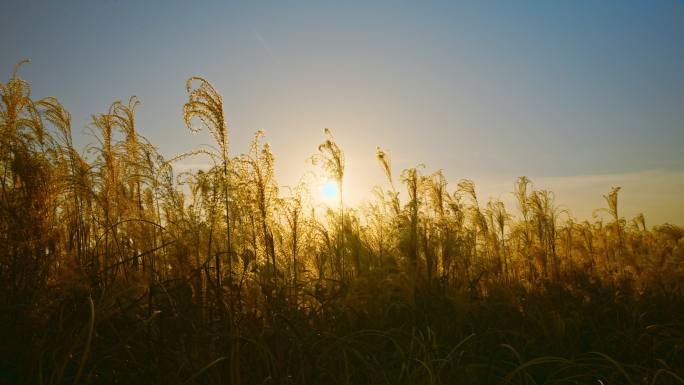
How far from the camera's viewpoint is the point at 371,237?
6785mm

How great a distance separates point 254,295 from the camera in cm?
305

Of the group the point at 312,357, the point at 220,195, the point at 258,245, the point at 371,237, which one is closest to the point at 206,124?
the point at 220,195

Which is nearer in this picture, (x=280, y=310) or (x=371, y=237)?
(x=280, y=310)

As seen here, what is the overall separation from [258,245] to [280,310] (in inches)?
50.6

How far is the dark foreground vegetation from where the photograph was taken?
221 cm

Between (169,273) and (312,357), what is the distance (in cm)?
181

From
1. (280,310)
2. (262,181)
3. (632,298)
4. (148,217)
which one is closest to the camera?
(280,310)

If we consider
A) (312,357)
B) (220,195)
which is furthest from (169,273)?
(312,357)

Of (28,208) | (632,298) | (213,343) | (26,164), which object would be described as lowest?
(632,298)

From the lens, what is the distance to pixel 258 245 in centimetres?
411

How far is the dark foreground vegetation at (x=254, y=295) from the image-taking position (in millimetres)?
2213

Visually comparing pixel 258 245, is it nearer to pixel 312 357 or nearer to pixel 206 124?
pixel 206 124

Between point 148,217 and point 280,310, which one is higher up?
point 148,217

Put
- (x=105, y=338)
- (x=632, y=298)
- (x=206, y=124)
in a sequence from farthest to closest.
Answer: (x=632, y=298) < (x=206, y=124) < (x=105, y=338)
